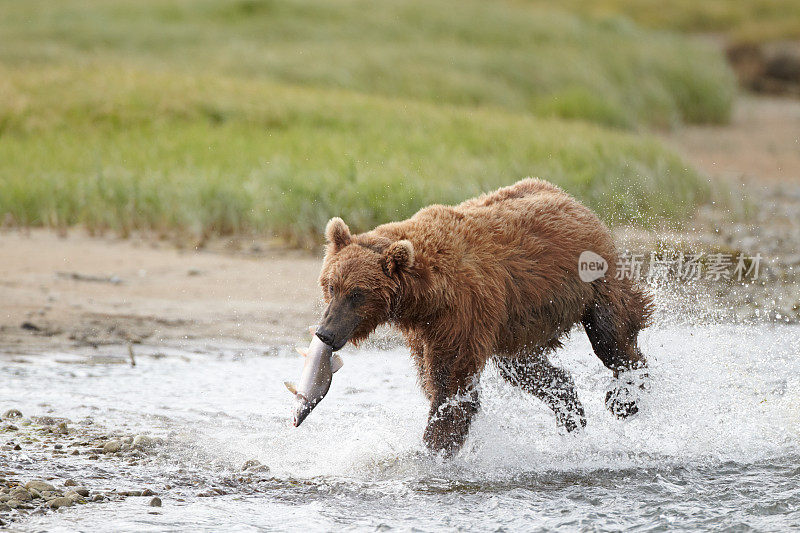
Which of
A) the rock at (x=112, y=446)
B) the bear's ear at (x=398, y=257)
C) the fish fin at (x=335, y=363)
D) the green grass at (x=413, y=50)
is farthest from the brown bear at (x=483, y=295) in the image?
the green grass at (x=413, y=50)

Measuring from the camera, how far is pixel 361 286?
4.77 meters

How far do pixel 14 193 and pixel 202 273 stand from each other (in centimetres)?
287

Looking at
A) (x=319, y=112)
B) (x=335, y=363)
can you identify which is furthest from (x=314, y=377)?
(x=319, y=112)

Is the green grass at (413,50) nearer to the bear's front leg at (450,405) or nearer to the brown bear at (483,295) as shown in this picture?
the brown bear at (483,295)

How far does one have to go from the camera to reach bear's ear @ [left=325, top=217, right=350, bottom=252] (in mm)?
4957

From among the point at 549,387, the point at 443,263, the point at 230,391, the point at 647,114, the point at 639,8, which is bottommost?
the point at 230,391

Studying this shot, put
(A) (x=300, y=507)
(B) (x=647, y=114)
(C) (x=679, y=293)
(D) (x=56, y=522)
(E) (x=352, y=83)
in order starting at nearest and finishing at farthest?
(D) (x=56, y=522)
(A) (x=300, y=507)
(C) (x=679, y=293)
(E) (x=352, y=83)
(B) (x=647, y=114)

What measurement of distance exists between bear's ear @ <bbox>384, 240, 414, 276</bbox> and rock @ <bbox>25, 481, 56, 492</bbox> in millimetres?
1865

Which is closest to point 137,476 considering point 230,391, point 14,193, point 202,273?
point 230,391

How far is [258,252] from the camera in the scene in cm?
1008

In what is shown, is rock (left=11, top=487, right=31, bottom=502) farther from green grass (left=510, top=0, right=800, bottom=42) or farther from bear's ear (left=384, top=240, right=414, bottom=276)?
green grass (left=510, top=0, right=800, bottom=42)

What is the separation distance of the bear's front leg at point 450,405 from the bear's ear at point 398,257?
537 millimetres

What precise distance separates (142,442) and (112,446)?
0.17 m

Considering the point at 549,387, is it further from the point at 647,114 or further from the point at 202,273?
the point at 647,114
